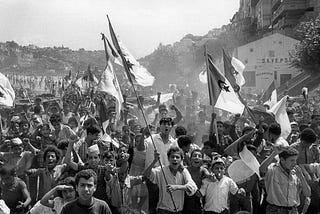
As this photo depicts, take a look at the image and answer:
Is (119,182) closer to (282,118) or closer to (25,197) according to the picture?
(25,197)

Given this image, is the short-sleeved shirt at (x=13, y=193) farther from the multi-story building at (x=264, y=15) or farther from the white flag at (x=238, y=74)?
the multi-story building at (x=264, y=15)

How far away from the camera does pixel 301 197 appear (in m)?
6.51

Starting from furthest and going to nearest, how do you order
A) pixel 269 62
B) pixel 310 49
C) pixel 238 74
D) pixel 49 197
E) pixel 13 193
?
pixel 269 62, pixel 310 49, pixel 238 74, pixel 13 193, pixel 49 197

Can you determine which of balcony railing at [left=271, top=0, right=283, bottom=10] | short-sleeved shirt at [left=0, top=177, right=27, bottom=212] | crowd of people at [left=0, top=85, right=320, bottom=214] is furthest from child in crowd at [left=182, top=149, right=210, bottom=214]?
balcony railing at [left=271, top=0, right=283, bottom=10]

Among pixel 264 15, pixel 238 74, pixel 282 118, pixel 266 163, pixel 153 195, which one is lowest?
pixel 153 195

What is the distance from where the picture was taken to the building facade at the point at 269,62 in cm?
4650

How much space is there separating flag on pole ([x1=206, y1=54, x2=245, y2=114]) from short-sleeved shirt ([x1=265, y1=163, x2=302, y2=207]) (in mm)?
2604

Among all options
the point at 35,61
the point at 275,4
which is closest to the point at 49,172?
the point at 275,4

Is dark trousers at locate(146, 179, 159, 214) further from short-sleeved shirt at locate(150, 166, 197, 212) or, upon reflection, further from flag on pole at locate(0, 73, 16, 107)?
flag on pole at locate(0, 73, 16, 107)

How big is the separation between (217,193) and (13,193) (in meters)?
2.53

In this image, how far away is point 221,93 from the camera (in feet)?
29.3

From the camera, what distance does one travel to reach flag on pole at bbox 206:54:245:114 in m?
8.81

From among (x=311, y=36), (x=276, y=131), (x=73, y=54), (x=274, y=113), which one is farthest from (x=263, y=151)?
(x=73, y=54)

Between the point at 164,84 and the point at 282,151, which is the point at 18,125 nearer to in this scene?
the point at 282,151
